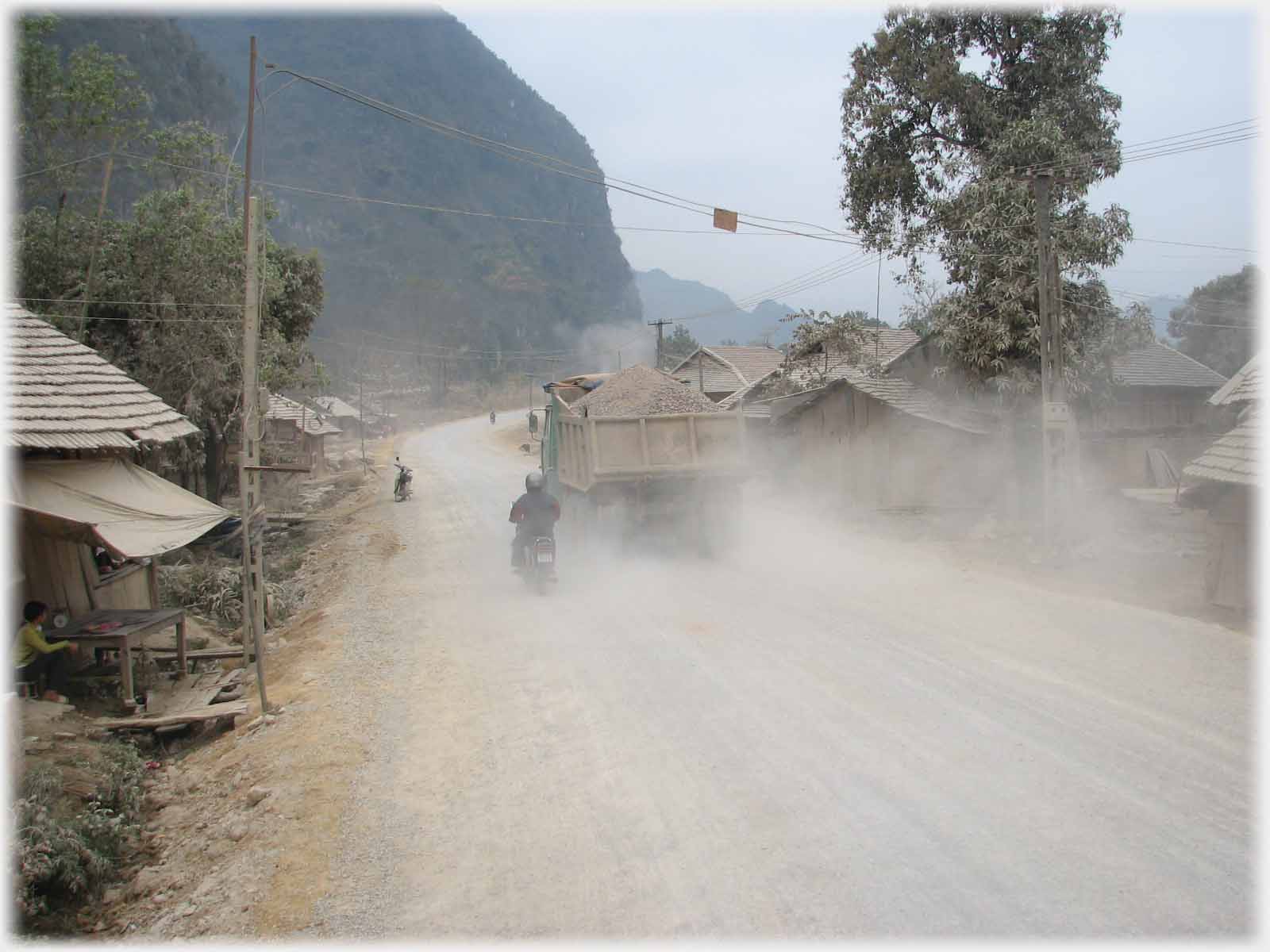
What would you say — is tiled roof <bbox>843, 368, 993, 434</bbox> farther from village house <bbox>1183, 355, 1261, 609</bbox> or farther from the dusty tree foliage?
village house <bbox>1183, 355, 1261, 609</bbox>

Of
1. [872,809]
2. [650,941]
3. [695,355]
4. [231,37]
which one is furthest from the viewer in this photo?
[231,37]

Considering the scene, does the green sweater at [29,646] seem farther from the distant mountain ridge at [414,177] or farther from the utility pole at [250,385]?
the distant mountain ridge at [414,177]

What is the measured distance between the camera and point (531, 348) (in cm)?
11675

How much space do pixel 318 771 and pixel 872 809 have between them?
3.76 metres

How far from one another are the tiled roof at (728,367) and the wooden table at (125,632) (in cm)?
2907

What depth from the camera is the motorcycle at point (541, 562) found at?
36.1 feet

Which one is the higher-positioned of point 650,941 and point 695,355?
point 695,355

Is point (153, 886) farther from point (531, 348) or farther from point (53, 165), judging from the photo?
point (531, 348)

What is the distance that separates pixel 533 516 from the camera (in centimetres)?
1132

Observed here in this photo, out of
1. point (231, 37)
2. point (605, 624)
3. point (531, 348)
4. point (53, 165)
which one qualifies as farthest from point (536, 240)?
point (605, 624)

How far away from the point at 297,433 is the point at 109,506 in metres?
31.9

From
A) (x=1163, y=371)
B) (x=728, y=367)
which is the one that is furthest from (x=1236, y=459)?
(x=728, y=367)

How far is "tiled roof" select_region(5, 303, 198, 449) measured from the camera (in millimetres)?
7523

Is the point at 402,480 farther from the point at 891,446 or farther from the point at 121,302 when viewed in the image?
the point at 891,446
